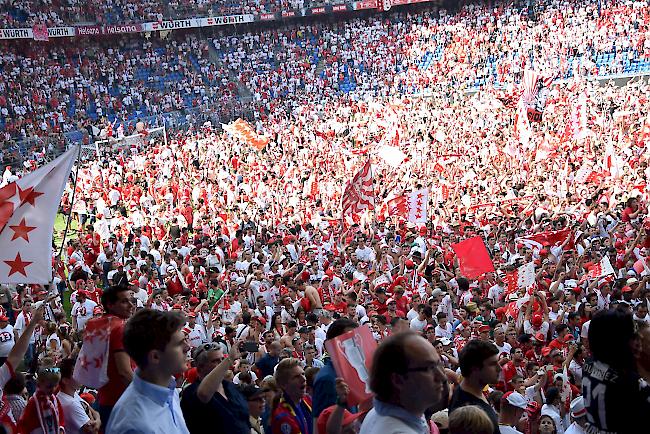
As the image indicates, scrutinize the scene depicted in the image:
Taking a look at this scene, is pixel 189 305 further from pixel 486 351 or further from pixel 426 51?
pixel 426 51

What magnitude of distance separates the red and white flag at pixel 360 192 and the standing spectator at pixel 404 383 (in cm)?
1291

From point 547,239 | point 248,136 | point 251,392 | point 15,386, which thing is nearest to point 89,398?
point 15,386

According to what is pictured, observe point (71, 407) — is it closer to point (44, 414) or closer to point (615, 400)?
point (44, 414)

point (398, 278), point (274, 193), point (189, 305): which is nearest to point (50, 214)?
point (189, 305)

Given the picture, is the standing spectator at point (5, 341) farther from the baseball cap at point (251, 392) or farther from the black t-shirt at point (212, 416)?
the black t-shirt at point (212, 416)

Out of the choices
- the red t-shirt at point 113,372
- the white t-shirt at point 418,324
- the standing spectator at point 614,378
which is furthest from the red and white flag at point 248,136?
the standing spectator at point 614,378

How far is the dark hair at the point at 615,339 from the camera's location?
383cm

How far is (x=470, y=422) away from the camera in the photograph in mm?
3787

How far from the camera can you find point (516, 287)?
11.8 m

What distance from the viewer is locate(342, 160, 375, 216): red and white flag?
15.9 metres

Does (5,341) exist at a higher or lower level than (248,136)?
higher

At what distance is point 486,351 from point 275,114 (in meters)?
34.9

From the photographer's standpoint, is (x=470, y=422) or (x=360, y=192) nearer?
(x=470, y=422)

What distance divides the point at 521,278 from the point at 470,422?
25.5 feet
